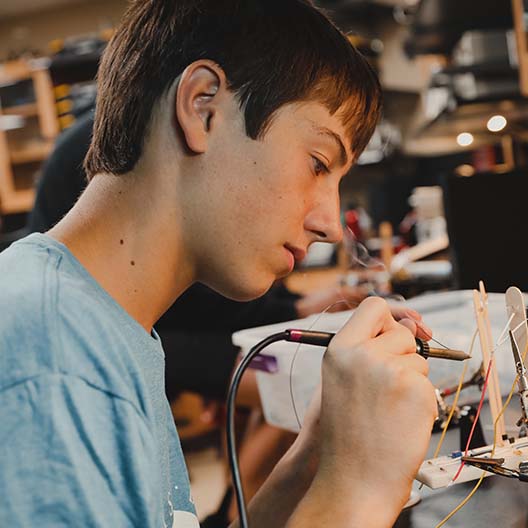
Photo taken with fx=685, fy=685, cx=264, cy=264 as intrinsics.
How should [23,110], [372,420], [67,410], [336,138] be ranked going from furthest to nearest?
[23,110] < [336,138] < [372,420] < [67,410]

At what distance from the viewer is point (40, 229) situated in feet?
5.72

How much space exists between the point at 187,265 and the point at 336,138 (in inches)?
8.1

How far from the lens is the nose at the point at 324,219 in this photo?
0.74m

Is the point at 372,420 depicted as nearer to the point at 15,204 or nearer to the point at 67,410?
the point at 67,410

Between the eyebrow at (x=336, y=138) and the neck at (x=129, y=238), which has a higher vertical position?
the eyebrow at (x=336, y=138)

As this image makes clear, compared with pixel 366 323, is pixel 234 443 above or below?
below

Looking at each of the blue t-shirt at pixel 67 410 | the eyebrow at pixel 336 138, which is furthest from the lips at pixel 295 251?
the blue t-shirt at pixel 67 410

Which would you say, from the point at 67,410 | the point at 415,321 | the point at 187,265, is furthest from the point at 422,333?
the point at 67,410

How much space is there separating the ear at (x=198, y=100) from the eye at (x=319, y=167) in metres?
0.12

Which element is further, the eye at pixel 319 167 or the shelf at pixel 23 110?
the shelf at pixel 23 110

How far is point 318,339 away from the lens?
27.5 inches

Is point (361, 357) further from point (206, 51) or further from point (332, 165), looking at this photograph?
point (206, 51)

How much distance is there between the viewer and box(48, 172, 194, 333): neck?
2.14 feet

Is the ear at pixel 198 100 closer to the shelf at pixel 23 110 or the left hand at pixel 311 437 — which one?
the left hand at pixel 311 437
